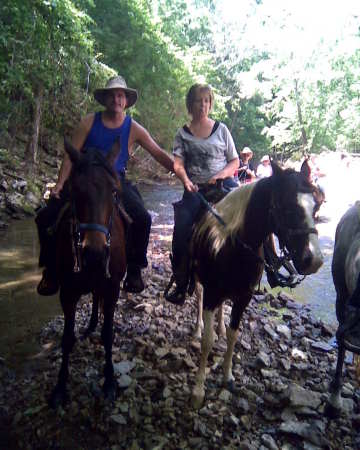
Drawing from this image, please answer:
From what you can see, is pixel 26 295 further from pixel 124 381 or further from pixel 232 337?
pixel 232 337

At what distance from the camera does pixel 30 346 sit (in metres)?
4.39

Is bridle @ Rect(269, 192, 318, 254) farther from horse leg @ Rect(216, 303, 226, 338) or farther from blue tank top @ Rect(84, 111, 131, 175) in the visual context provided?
horse leg @ Rect(216, 303, 226, 338)

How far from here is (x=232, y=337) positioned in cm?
392

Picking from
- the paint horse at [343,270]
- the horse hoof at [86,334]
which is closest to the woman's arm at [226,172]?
the paint horse at [343,270]

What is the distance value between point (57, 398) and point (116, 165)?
250cm

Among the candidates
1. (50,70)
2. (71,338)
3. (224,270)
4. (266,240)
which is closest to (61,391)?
(71,338)

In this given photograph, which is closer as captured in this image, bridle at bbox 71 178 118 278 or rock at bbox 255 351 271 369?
bridle at bbox 71 178 118 278

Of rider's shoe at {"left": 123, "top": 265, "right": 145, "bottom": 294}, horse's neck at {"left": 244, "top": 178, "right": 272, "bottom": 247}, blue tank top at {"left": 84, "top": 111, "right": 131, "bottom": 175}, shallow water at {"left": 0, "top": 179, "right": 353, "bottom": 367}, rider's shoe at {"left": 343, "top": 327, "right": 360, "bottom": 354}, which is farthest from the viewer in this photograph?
shallow water at {"left": 0, "top": 179, "right": 353, "bottom": 367}

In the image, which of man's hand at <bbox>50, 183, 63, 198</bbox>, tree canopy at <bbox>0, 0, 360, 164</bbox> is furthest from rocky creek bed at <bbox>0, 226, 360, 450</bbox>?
tree canopy at <bbox>0, 0, 360, 164</bbox>

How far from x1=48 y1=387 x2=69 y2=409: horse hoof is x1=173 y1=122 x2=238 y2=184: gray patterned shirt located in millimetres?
2755

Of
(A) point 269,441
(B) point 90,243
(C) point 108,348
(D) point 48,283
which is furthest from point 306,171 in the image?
(D) point 48,283

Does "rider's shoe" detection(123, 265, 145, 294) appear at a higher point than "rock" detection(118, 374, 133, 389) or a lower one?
higher

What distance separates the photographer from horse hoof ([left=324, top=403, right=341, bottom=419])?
11.6 ft

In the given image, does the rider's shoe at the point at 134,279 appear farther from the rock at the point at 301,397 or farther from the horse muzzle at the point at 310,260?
the horse muzzle at the point at 310,260
